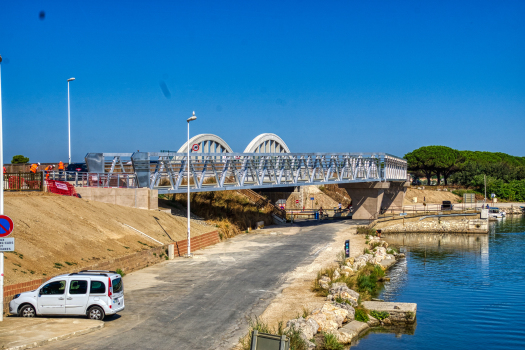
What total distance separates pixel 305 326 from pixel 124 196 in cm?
2429

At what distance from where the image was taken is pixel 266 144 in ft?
261

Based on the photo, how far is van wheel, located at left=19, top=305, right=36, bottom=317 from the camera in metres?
16.5

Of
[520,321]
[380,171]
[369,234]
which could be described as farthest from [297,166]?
[520,321]

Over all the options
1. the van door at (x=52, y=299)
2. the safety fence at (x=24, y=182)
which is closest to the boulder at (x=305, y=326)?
the van door at (x=52, y=299)

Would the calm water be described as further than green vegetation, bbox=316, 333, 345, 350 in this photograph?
Yes

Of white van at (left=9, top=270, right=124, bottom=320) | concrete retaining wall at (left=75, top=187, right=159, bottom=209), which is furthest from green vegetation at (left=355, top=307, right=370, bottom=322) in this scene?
concrete retaining wall at (left=75, top=187, right=159, bottom=209)

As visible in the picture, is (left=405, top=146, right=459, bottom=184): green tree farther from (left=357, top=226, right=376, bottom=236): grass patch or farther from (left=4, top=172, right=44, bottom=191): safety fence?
(left=4, top=172, right=44, bottom=191): safety fence

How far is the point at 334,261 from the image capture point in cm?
3152

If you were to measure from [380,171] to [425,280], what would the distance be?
37534 millimetres

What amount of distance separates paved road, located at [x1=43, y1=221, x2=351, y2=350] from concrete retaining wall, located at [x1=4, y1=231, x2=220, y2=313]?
2.11 ft

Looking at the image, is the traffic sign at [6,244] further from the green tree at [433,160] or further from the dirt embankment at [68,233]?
the green tree at [433,160]

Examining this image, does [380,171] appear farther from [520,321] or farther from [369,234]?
[520,321]

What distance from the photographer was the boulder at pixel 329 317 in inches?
670

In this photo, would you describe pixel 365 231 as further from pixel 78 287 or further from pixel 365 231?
pixel 78 287
